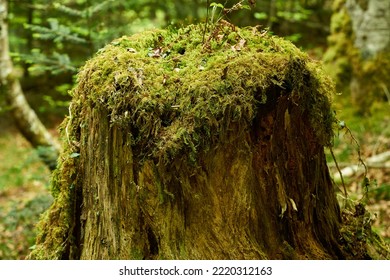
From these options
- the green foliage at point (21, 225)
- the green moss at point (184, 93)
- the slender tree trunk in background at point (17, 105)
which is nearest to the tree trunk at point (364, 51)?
the slender tree trunk in background at point (17, 105)

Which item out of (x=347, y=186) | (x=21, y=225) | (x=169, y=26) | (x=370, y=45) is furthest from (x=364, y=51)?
(x=21, y=225)

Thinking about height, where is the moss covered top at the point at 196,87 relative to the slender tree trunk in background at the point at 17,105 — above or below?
above

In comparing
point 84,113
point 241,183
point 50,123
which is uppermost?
point 84,113

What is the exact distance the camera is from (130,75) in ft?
9.09

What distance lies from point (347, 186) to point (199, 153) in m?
4.21

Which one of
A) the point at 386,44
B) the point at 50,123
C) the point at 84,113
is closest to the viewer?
the point at 84,113

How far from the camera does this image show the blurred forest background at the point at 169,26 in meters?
5.50

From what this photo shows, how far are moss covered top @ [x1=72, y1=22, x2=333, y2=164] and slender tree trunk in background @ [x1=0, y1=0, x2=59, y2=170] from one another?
348 cm

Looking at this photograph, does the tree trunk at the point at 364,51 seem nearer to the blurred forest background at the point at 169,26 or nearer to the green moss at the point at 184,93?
the blurred forest background at the point at 169,26

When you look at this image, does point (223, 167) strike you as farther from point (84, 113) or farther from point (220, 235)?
point (84, 113)

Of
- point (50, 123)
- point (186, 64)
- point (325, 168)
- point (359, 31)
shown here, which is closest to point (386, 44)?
point (359, 31)

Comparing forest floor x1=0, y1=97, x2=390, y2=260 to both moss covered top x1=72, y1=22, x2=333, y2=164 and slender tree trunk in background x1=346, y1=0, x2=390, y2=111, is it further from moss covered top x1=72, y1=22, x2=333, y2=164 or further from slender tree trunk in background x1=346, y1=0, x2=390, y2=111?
moss covered top x1=72, y1=22, x2=333, y2=164

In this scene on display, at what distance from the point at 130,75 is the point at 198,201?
88cm

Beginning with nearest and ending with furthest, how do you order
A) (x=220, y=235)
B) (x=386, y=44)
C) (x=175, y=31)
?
(x=220, y=235)
(x=175, y=31)
(x=386, y=44)
